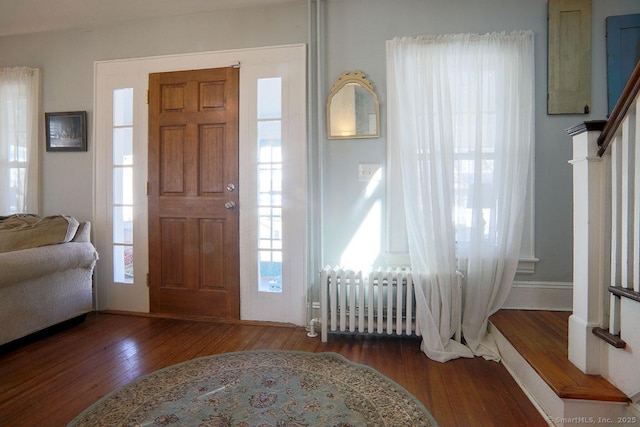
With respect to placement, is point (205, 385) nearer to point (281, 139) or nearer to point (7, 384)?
point (7, 384)

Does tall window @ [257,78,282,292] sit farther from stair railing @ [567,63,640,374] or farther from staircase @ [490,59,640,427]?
stair railing @ [567,63,640,374]

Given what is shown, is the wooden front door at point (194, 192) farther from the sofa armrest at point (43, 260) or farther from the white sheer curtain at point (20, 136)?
the white sheer curtain at point (20, 136)

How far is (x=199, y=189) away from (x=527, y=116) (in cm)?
251

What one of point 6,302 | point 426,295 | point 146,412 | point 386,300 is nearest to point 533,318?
point 426,295

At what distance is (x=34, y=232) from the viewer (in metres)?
2.43

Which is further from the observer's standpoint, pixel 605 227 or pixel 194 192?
pixel 194 192

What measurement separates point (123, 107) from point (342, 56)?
1966 mm

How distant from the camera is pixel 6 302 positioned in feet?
6.95

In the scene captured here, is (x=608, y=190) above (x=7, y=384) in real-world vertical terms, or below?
above

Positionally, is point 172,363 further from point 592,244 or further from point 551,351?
point 592,244

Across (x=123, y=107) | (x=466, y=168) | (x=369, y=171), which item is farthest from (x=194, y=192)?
(x=466, y=168)

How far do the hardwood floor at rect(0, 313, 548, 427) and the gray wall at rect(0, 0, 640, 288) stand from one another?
0.74 metres

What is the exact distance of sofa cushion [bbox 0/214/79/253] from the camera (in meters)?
2.38

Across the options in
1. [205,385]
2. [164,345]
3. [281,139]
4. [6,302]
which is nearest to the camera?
[205,385]
